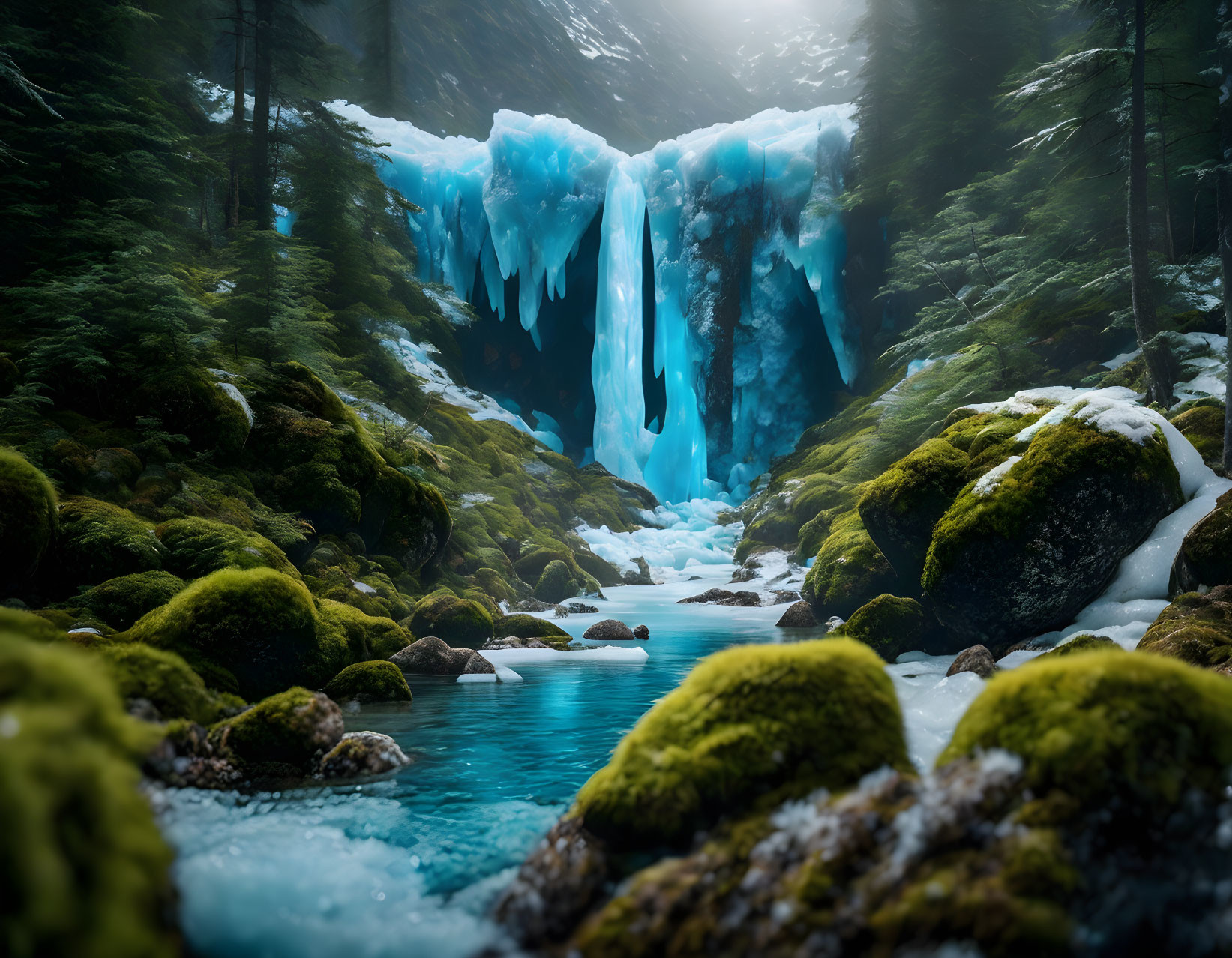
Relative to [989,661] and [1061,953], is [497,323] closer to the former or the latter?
[989,661]

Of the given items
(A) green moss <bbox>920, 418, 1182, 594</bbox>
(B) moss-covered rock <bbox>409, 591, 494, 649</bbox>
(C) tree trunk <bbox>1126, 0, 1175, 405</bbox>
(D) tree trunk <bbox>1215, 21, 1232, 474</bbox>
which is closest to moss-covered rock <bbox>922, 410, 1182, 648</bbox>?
(A) green moss <bbox>920, 418, 1182, 594</bbox>

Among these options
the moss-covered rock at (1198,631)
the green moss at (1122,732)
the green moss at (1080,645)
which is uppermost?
the green moss at (1122,732)

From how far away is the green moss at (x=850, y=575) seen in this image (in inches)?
566

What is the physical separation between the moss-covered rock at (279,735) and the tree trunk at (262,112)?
58.4ft

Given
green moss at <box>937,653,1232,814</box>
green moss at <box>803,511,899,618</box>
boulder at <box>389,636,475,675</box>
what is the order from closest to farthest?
1. green moss at <box>937,653,1232,814</box>
2. boulder at <box>389,636,475,675</box>
3. green moss at <box>803,511,899,618</box>

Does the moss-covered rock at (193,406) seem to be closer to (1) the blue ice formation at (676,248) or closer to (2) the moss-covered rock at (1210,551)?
(2) the moss-covered rock at (1210,551)

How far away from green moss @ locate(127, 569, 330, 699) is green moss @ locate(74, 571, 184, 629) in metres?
0.65

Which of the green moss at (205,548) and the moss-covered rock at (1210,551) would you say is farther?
the green moss at (205,548)

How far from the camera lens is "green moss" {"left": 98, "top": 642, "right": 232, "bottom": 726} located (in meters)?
4.46

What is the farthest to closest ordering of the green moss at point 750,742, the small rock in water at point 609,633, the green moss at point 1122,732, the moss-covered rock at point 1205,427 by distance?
1. the small rock in water at point 609,633
2. the moss-covered rock at point 1205,427
3. the green moss at point 750,742
4. the green moss at point 1122,732

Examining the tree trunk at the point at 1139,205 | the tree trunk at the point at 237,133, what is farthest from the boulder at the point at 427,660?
the tree trunk at the point at 237,133

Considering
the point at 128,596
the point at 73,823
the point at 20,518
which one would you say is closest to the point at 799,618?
the point at 128,596

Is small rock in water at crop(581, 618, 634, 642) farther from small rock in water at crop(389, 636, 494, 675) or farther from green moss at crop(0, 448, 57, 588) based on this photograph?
green moss at crop(0, 448, 57, 588)

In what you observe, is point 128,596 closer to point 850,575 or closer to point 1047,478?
point 1047,478
